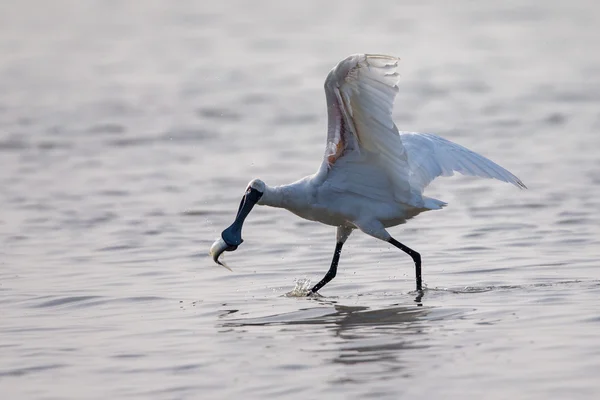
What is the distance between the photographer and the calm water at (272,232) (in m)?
7.89

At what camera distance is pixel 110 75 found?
88.0 ft

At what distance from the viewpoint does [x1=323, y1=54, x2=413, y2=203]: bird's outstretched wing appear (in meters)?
9.24

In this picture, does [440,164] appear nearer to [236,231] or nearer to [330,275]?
[330,275]

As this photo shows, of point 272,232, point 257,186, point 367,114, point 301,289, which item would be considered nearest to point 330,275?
point 301,289

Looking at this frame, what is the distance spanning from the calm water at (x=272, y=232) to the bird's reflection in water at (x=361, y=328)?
0.09ft

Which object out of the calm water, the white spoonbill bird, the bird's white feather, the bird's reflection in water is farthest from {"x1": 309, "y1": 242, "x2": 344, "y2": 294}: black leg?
the bird's white feather

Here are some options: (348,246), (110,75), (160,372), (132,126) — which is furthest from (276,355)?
(110,75)

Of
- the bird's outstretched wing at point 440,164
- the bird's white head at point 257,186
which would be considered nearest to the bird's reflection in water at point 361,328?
the bird's white head at point 257,186

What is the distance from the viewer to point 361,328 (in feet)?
29.5

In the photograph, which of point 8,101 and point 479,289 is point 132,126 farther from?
point 479,289

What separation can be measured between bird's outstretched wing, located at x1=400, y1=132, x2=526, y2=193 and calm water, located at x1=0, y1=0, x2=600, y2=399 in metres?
0.82

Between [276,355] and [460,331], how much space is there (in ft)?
4.15

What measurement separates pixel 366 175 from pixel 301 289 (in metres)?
1.07

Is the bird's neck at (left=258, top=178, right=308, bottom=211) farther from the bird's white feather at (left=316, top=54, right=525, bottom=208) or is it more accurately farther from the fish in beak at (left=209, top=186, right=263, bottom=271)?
the bird's white feather at (left=316, top=54, right=525, bottom=208)
